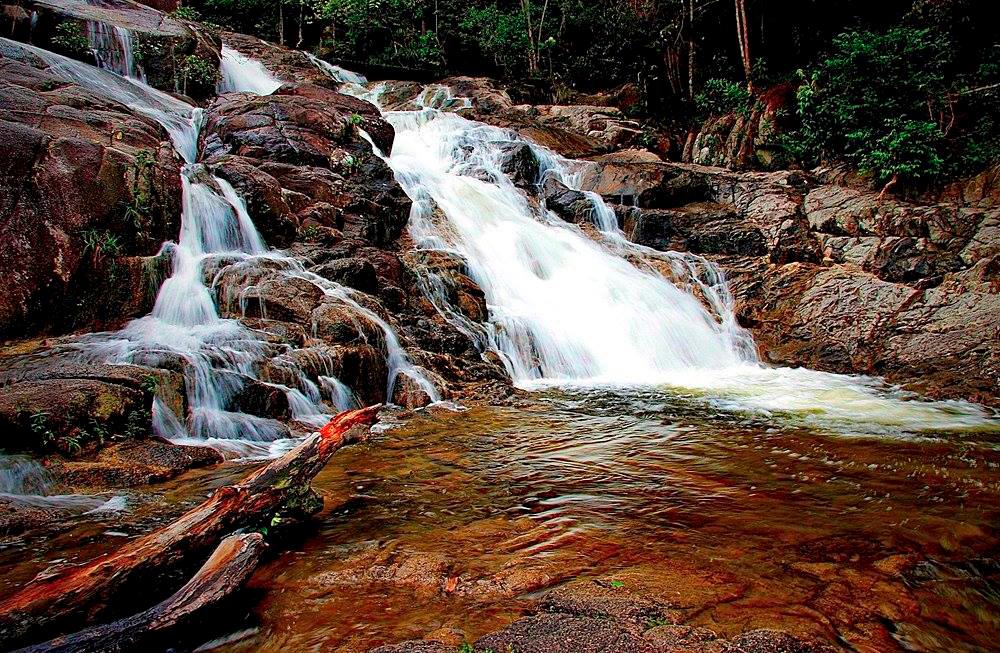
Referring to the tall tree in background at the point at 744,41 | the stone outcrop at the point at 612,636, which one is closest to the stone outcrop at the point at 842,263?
the tall tree in background at the point at 744,41

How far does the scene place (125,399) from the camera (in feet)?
16.6

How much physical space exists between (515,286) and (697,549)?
8308 mm

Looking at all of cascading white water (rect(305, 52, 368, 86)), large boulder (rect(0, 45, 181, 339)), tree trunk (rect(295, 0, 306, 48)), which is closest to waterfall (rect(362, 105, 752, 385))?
large boulder (rect(0, 45, 181, 339))

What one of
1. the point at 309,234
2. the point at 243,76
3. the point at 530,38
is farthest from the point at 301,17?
the point at 309,234

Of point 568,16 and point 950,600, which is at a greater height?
point 568,16

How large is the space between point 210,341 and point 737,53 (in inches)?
754

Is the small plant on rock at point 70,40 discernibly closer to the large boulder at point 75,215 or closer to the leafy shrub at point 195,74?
the leafy shrub at point 195,74

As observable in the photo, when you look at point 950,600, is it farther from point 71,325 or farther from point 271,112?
point 271,112

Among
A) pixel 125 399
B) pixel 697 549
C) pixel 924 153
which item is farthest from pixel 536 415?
pixel 924 153

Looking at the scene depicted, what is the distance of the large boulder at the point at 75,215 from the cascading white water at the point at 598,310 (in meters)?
4.28

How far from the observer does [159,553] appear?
2500 mm

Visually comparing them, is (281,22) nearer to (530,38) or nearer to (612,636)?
(530,38)

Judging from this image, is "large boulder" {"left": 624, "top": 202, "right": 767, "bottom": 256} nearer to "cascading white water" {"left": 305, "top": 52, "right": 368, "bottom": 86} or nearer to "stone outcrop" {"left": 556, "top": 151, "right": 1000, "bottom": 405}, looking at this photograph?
"stone outcrop" {"left": 556, "top": 151, "right": 1000, "bottom": 405}

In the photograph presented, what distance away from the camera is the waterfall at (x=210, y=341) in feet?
18.8
